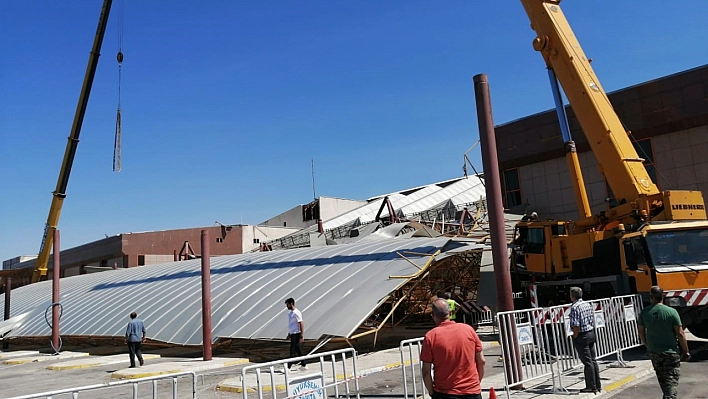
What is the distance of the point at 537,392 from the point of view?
9.41 m

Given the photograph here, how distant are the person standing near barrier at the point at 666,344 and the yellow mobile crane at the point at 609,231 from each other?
494 cm

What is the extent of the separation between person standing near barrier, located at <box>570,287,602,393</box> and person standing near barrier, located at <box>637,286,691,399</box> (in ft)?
5.54

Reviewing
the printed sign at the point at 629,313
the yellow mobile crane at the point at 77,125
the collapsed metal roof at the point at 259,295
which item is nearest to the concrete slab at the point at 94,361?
the collapsed metal roof at the point at 259,295

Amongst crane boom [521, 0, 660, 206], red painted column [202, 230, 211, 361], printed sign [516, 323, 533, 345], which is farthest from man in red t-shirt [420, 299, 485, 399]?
red painted column [202, 230, 211, 361]

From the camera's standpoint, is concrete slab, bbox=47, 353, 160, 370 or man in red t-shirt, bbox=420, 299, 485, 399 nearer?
man in red t-shirt, bbox=420, 299, 485, 399

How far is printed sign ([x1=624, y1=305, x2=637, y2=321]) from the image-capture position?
11946 millimetres

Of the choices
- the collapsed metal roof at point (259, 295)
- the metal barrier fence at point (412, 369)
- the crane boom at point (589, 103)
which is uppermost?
the crane boom at point (589, 103)

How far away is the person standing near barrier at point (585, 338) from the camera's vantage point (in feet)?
30.2

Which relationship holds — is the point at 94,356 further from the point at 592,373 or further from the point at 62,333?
the point at 592,373

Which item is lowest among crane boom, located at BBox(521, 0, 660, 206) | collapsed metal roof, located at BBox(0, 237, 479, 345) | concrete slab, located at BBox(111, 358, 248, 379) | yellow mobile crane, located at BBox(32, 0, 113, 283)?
concrete slab, located at BBox(111, 358, 248, 379)

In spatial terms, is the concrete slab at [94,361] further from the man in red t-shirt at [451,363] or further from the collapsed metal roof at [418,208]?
the collapsed metal roof at [418,208]

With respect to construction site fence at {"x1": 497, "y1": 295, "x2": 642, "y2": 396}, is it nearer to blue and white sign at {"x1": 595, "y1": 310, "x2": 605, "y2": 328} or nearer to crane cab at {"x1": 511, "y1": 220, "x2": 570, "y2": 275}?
blue and white sign at {"x1": 595, "y1": 310, "x2": 605, "y2": 328}

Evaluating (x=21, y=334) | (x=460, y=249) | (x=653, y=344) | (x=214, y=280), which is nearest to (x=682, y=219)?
(x=460, y=249)

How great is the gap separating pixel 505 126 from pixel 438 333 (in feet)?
101
